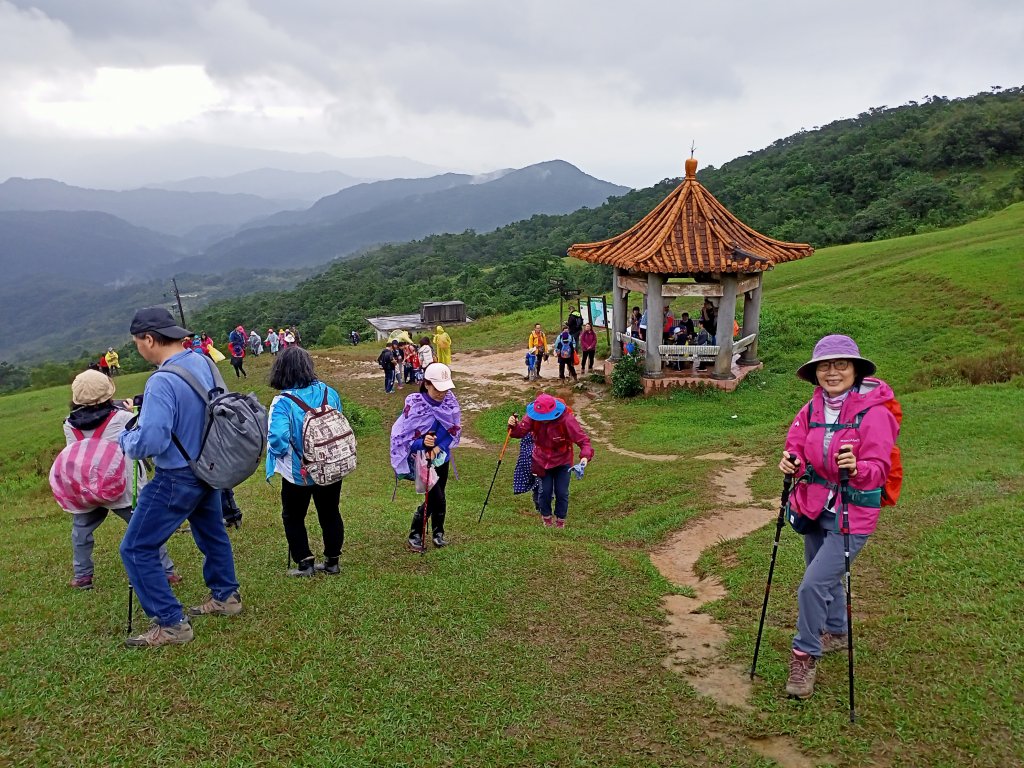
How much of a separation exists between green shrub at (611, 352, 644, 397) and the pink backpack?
11793 mm

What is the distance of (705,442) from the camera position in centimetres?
1198

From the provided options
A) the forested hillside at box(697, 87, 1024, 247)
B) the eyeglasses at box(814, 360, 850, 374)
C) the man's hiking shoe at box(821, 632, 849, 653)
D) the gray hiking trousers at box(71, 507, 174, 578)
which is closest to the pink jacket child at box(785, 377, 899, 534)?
the eyeglasses at box(814, 360, 850, 374)

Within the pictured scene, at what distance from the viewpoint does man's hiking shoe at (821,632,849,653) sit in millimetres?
4523

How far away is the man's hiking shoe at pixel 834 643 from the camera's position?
4.52 m

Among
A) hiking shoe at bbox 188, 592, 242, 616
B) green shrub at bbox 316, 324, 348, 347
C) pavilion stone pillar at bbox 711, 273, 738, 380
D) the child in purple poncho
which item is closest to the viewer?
hiking shoe at bbox 188, 592, 242, 616

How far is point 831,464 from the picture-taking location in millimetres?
3979

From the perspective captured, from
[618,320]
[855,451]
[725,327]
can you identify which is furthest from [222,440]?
[618,320]

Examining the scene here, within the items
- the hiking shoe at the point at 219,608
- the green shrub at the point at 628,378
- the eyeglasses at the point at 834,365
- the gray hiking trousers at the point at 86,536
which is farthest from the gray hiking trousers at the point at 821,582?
the green shrub at the point at 628,378

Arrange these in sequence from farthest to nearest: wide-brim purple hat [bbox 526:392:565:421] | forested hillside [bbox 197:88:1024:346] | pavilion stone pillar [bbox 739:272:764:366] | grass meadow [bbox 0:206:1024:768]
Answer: forested hillside [bbox 197:88:1024:346] → pavilion stone pillar [bbox 739:272:764:366] → wide-brim purple hat [bbox 526:392:565:421] → grass meadow [bbox 0:206:1024:768]

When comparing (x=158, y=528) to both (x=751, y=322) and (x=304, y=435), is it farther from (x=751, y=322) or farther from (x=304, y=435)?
(x=751, y=322)

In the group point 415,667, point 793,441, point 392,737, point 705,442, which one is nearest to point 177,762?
point 392,737

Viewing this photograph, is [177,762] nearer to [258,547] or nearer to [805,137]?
[258,547]

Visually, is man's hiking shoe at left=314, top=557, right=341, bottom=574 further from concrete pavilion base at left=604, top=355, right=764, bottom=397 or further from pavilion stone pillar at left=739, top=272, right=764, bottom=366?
pavilion stone pillar at left=739, top=272, right=764, bottom=366

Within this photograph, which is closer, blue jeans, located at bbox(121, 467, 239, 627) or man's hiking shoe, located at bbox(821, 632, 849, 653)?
blue jeans, located at bbox(121, 467, 239, 627)
